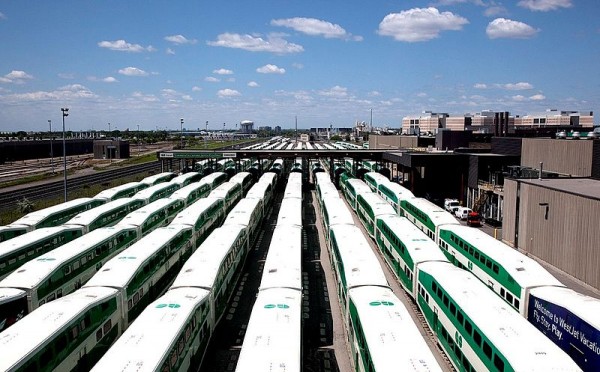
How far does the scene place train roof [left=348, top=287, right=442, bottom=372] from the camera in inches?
505

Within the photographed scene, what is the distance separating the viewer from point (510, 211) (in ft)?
124

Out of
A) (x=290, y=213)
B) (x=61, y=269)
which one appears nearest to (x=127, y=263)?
→ (x=61, y=269)

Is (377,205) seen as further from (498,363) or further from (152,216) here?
(498,363)

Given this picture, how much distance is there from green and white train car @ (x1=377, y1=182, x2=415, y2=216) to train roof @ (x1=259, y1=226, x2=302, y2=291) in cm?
1642

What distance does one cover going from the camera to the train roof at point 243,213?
32709 millimetres

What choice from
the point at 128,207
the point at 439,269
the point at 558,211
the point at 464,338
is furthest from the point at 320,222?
the point at 464,338

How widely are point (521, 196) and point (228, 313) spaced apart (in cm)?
2495

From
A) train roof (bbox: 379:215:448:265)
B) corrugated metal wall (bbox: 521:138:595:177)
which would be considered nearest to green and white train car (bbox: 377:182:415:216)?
train roof (bbox: 379:215:448:265)

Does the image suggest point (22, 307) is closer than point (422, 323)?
Yes

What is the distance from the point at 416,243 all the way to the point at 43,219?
26784mm

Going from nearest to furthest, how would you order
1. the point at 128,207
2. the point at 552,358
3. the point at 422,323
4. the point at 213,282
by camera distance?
the point at 552,358
the point at 213,282
the point at 422,323
the point at 128,207

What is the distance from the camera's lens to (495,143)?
55.8m

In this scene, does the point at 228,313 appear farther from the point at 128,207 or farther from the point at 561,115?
the point at 561,115

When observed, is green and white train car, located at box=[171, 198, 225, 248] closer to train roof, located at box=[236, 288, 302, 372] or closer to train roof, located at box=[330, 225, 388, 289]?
train roof, located at box=[330, 225, 388, 289]
